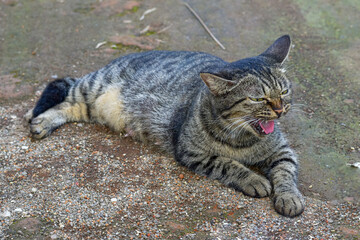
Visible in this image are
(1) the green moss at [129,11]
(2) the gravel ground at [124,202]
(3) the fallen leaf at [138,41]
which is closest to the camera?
(2) the gravel ground at [124,202]

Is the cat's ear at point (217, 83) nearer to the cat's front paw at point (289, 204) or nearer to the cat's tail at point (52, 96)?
the cat's front paw at point (289, 204)

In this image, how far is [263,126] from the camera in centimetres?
350

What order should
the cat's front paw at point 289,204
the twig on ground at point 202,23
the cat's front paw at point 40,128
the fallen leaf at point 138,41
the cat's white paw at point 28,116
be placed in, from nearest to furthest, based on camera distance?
the cat's front paw at point 289,204, the cat's front paw at point 40,128, the cat's white paw at point 28,116, the fallen leaf at point 138,41, the twig on ground at point 202,23

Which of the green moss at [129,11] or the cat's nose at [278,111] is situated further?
the green moss at [129,11]

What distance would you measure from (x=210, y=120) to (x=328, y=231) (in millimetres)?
1275

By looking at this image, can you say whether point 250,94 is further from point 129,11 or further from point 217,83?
point 129,11

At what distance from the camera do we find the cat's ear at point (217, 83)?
332 cm

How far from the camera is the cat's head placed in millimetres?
3371

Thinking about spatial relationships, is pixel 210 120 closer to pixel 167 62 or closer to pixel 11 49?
pixel 167 62

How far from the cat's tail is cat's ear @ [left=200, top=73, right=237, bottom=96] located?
1985 mm

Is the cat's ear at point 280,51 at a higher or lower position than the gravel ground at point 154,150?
higher

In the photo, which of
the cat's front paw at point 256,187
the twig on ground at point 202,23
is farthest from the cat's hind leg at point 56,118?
the twig on ground at point 202,23

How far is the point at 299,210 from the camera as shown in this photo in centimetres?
333

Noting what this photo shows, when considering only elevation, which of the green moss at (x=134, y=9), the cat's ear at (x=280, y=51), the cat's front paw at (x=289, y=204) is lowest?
the green moss at (x=134, y=9)
